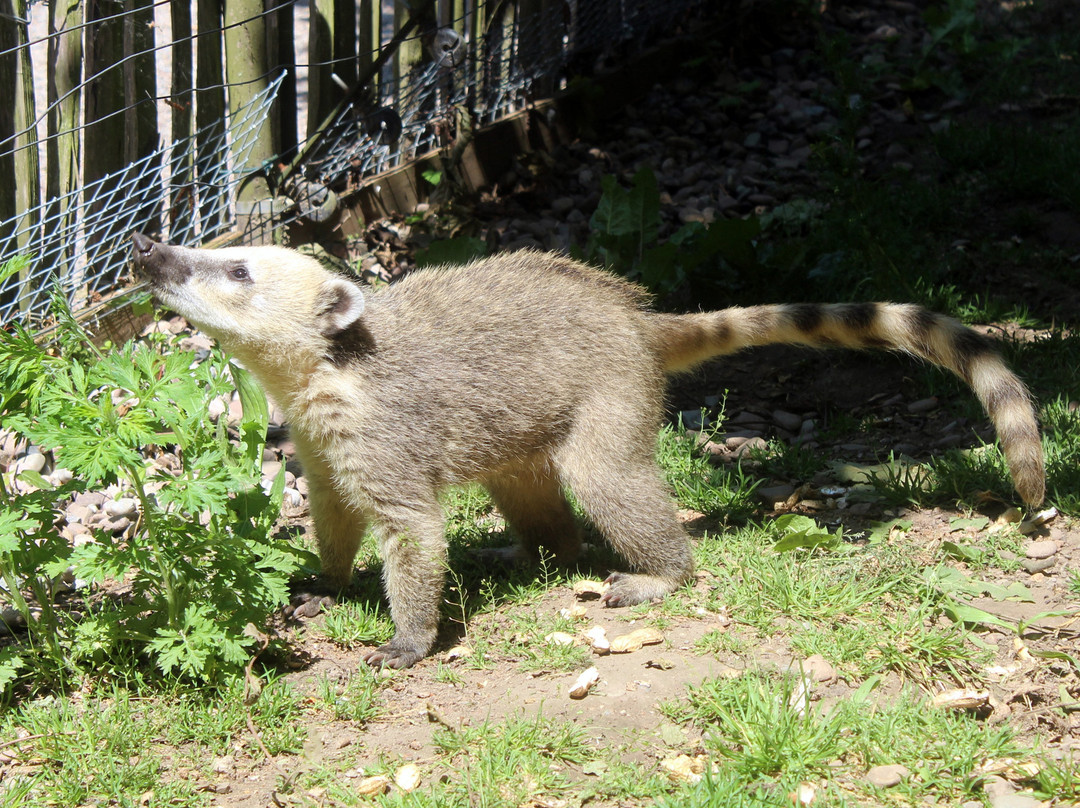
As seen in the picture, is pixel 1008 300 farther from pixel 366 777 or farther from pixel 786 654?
pixel 366 777

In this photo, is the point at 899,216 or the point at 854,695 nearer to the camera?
the point at 854,695

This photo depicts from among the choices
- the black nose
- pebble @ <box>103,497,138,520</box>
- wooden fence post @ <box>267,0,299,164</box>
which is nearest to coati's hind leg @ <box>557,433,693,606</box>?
the black nose

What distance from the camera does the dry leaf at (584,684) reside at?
11.1ft

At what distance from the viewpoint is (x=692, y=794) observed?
280 cm

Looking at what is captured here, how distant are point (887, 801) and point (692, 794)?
1.76ft

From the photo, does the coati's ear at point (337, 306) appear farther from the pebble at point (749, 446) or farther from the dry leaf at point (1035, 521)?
the dry leaf at point (1035, 521)

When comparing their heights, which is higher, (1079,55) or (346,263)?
(1079,55)

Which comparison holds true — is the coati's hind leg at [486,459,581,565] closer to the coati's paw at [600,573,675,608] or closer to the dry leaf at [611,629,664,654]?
the coati's paw at [600,573,675,608]

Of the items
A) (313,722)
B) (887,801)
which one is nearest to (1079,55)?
(887,801)

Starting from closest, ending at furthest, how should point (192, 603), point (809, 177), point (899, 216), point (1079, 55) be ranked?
point (192, 603) → point (899, 216) → point (809, 177) → point (1079, 55)

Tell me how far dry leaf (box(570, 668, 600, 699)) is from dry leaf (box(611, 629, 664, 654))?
191 mm

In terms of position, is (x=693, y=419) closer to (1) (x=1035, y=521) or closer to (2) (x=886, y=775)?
(1) (x=1035, y=521)

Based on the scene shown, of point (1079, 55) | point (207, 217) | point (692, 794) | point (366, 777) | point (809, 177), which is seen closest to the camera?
point (692, 794)

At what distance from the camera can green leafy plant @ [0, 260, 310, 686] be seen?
9.90 ft
